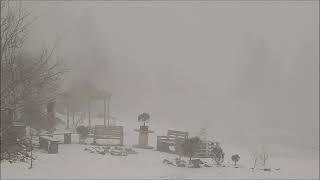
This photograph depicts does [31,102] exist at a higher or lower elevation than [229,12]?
lower

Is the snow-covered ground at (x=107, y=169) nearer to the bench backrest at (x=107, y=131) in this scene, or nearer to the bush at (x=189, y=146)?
the bush at (x=189, y=146)

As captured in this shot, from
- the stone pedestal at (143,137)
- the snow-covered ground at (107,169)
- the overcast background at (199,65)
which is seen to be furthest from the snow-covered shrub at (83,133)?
the overcast background at (199,65)

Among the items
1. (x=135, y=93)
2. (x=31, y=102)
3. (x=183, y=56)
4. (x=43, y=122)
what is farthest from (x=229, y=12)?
(x=31, y=102)

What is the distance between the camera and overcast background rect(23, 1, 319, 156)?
62.1m

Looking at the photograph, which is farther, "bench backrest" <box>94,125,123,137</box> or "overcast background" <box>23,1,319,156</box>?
"overcast background" <box>23,1,319,156</box>

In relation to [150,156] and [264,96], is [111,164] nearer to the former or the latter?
[150,156]

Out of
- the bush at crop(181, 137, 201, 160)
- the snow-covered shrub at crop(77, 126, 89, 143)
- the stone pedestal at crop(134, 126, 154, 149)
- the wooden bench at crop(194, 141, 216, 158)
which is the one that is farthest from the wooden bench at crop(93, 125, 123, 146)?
the bush at crop(181, 137, 201, 160)

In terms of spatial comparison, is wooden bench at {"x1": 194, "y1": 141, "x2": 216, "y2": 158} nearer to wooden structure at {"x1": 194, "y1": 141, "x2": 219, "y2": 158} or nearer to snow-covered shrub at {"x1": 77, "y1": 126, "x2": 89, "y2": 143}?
wooden structure at {"x1": 194, "y1": 141, "x2": 219, "y2": 158}

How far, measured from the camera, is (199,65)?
13488cm

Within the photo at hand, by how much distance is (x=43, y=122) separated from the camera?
24922 mm

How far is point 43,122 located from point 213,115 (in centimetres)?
5271

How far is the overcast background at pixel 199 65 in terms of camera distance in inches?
2445

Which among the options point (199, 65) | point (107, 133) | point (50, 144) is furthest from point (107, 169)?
point (199, 65)

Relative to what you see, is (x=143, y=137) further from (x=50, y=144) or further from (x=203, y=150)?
(x=50, y=144)
